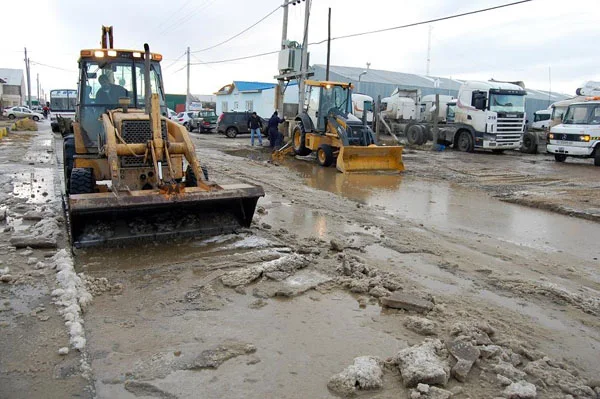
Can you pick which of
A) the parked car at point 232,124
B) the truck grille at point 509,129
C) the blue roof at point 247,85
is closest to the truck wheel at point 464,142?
the truck grille at point 509,129

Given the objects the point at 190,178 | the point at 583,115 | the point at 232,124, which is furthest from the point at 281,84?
the point at 190,178

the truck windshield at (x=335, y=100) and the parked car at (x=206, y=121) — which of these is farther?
the parked car at (x=206, y=121)

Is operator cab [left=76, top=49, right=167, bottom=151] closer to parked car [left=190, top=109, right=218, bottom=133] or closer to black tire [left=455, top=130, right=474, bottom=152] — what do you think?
black tire [left=455, top=130, right=474, bottom=152]

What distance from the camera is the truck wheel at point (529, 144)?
76.7 ft

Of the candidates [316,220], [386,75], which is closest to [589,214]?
[316,220]

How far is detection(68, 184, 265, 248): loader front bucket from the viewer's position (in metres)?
6.12

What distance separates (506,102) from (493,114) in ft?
3.19

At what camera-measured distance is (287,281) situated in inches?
214

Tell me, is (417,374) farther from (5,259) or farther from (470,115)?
(470,115)

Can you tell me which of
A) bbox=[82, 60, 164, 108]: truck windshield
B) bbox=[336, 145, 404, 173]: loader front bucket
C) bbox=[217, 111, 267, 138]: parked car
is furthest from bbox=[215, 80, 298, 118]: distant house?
bbox=[82, 60, 164, 108]: truck windshield

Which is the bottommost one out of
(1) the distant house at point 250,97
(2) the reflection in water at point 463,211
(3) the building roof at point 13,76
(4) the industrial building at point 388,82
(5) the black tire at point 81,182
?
(2) the reflection in water at point 463,211

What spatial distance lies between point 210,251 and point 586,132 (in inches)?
667

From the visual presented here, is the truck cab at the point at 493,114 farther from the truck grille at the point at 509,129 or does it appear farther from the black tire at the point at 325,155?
the black tire at the point at 325,155

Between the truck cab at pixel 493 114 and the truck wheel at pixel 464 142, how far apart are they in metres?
0.07
